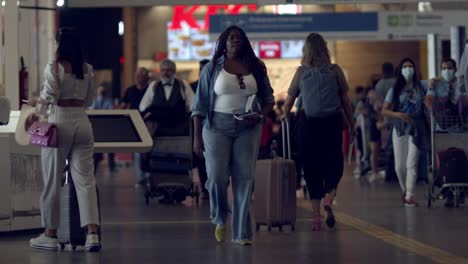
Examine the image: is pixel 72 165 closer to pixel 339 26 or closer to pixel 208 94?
pixel 208 94

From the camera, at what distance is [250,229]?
1252cm

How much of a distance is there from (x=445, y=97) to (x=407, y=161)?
886mm

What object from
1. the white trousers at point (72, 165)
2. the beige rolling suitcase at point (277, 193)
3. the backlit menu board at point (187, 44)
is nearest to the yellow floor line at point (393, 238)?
the beige rolling suitcase at point (277, 193)

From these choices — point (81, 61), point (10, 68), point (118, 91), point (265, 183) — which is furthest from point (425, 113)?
point (118, 91)

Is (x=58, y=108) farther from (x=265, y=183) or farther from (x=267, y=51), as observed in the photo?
(x=267, y=51)

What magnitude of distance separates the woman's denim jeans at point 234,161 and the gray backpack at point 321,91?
5.44ft

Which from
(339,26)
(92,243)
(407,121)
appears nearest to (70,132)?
(92,243)

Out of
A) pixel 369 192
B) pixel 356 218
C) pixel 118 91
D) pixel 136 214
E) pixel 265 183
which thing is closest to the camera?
pixel 265 183

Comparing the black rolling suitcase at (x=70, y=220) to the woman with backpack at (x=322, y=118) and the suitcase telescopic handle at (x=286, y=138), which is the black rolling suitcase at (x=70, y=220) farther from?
the suitcase telescopic handle at (x=286, y=138)

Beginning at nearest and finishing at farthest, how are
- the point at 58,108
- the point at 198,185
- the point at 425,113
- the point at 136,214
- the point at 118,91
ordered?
the point at 58,108, the point at 136,214, the point at 425,113, the point at 198,185, the point at 118,91

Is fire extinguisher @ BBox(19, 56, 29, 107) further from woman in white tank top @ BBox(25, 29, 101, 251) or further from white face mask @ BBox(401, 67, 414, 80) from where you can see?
white face mask @ BBox(401, 67, 414, 80)

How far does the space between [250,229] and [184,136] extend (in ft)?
20.9

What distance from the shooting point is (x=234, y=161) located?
12.5 m

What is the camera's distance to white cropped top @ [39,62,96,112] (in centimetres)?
1183
